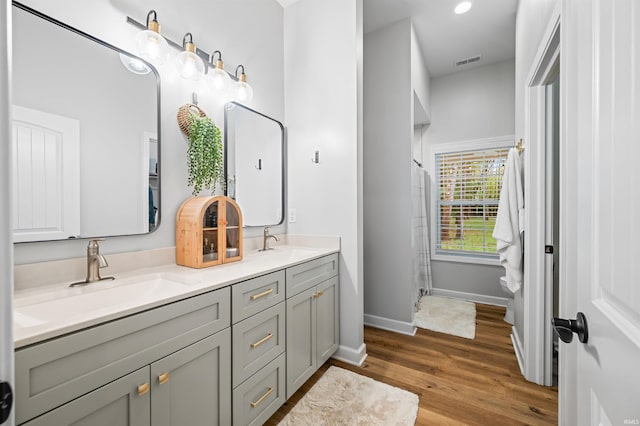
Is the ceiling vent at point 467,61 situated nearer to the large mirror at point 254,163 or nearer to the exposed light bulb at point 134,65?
the large mirror at point 254,163

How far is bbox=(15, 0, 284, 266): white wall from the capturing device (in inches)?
50.5

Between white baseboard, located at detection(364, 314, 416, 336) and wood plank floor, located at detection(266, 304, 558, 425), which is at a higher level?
white baseboard, located at detection(364, 314, 416, 336)

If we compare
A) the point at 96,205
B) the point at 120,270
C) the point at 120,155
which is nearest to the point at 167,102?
the point at 120,155

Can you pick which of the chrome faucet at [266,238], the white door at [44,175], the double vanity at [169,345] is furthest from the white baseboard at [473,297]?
the white door at [44,175]

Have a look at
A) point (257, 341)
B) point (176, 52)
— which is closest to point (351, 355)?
point (257, 341)

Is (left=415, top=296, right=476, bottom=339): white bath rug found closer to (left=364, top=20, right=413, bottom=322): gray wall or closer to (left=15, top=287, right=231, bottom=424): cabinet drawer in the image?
(left=364, top=20, right=413, bottom=322): gray wall

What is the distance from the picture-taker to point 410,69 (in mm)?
2758

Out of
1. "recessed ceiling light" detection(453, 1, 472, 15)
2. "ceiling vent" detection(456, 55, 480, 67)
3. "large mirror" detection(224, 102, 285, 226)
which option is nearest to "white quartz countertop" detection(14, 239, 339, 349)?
"large mirror" detection(224, 102, 285, 226)

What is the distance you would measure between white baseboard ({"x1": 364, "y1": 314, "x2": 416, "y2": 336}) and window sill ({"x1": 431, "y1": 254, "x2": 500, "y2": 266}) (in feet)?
4.80

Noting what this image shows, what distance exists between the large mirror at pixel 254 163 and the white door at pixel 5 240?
162cm

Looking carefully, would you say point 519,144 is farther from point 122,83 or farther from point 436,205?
point 122,83

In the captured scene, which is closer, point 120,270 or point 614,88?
point 614,88

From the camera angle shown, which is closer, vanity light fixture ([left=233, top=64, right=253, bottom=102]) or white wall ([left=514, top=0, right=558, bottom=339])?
white wall ([left=514, top=0, right=558, bottom=339])

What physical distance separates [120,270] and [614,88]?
6.23ft
